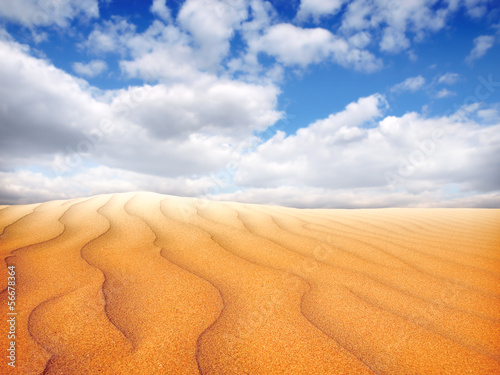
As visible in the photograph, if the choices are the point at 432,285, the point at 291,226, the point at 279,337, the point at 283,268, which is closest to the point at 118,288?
the point at 279,337

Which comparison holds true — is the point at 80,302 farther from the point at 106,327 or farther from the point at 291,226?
the point at 291,226

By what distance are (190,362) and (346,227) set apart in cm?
259

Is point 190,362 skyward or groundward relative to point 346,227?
groundward

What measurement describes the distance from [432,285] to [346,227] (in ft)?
5.04

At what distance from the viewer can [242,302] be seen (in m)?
1.31

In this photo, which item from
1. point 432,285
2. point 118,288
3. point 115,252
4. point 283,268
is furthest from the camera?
point 115,252

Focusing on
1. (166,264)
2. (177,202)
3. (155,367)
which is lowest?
(155,367)

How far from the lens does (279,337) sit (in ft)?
3.51

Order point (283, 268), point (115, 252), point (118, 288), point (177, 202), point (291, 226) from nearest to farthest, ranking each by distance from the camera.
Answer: point (118, 288) < point (283, 268) < point (115, 252) < point (291, 226) < point (177, 202)

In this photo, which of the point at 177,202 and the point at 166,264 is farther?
the point at 177,202

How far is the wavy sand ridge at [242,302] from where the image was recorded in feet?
3.15

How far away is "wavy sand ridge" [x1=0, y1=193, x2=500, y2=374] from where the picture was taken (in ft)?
3.15

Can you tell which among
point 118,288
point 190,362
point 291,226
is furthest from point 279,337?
point 291,226

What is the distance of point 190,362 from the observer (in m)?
0.93
